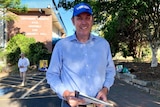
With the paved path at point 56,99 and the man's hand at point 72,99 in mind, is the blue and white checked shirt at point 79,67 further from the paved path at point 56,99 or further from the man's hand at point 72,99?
the paved path at point 56,99

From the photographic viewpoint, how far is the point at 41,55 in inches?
1126

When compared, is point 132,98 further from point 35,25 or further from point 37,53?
point 35,25

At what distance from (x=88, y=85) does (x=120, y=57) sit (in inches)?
1216

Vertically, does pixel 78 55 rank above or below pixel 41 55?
above

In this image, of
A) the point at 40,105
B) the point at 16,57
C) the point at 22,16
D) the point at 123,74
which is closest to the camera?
the point at 40,105

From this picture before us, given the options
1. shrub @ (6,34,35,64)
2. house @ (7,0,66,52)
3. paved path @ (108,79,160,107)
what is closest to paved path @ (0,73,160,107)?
paved path @ (108,79,160,107)

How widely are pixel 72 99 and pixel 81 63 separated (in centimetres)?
41

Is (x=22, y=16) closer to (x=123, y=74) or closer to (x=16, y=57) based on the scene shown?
(x=16, y=57)

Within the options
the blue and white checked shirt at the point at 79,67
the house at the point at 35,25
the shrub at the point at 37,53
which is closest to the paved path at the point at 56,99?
the blue and white checked shirt at the point at 79,67

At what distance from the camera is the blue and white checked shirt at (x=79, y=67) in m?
3.44

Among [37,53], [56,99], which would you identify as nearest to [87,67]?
[56,99]

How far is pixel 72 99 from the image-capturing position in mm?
3227

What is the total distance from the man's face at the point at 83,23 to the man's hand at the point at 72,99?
2.13 feet

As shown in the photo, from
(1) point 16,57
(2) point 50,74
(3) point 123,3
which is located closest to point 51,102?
(3) point 123,3
